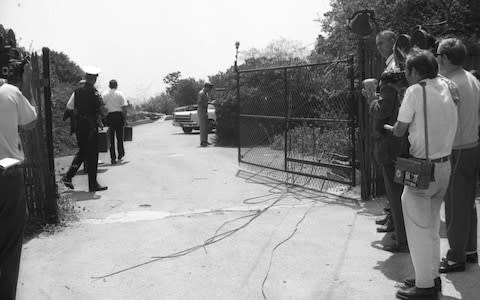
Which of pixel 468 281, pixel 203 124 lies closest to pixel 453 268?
pixel 468 281

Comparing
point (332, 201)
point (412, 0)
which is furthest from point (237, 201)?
point (412, 0)

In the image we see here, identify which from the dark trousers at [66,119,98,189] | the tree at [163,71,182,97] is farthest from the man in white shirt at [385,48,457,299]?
the tree at [163,71,182,97]

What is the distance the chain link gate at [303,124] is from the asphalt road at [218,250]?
87 cm

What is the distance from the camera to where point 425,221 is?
397 cm

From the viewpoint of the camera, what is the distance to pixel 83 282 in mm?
4852

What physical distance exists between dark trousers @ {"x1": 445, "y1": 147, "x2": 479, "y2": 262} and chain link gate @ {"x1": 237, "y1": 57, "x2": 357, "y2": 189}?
2832 mm

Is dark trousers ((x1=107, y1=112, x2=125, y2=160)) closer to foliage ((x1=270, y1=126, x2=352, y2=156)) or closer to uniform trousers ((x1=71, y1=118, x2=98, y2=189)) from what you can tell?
uniform trousers ((x1=71, y1=118, x2=98, y2=189))

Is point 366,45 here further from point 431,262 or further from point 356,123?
point 431,262

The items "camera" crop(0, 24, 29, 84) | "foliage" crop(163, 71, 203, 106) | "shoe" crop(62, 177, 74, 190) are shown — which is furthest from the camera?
"foliage" crop(163, 71, 203, 106)

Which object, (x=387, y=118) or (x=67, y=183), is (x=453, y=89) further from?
(x=67, y=183)

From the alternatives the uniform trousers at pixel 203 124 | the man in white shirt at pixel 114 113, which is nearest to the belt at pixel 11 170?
the man in white shirt at pixel 114 113

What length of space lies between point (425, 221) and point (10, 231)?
10.5 feet

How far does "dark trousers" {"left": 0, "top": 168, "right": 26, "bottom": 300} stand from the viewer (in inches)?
154

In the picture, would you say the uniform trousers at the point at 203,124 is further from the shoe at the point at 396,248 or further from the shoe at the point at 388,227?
the shoe at the point at 396,248
